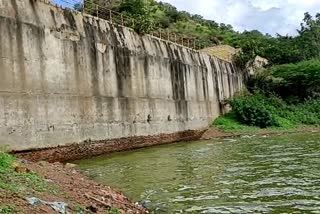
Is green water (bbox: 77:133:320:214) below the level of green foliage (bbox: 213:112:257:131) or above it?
below

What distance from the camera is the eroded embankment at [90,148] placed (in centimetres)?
1437

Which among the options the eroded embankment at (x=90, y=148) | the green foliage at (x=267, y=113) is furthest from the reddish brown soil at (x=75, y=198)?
the green foliage at (x=267, y=113)

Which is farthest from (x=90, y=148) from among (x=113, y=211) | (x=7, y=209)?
(x=7, y=209)

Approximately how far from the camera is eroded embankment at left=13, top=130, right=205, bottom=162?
14374mm

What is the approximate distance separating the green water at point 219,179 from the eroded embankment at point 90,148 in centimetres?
70

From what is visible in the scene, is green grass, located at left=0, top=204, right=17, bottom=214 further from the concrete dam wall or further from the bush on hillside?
the bush on hillside

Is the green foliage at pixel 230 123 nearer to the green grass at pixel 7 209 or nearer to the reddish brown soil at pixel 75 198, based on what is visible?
the reddish brown soil at pixel 75 198

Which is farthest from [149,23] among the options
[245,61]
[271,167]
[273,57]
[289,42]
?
[289,42]

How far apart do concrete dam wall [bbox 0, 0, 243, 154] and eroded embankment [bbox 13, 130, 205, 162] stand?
0.18 meters

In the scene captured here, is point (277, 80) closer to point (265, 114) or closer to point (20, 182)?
point (265, 114)

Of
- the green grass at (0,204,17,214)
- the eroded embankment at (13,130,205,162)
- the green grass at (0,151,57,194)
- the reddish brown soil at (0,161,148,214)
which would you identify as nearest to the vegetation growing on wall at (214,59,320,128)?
the eroded embankment at (13,130,205,162)

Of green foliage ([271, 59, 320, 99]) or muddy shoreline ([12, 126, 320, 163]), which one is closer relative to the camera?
muddy shoreline ([12, 126, 320, 163])

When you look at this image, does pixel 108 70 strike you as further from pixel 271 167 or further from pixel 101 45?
pixel 271 167

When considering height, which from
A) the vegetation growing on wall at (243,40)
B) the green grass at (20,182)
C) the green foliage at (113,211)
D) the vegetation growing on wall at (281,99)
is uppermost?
the vegetation growing on wall at (243,40)
